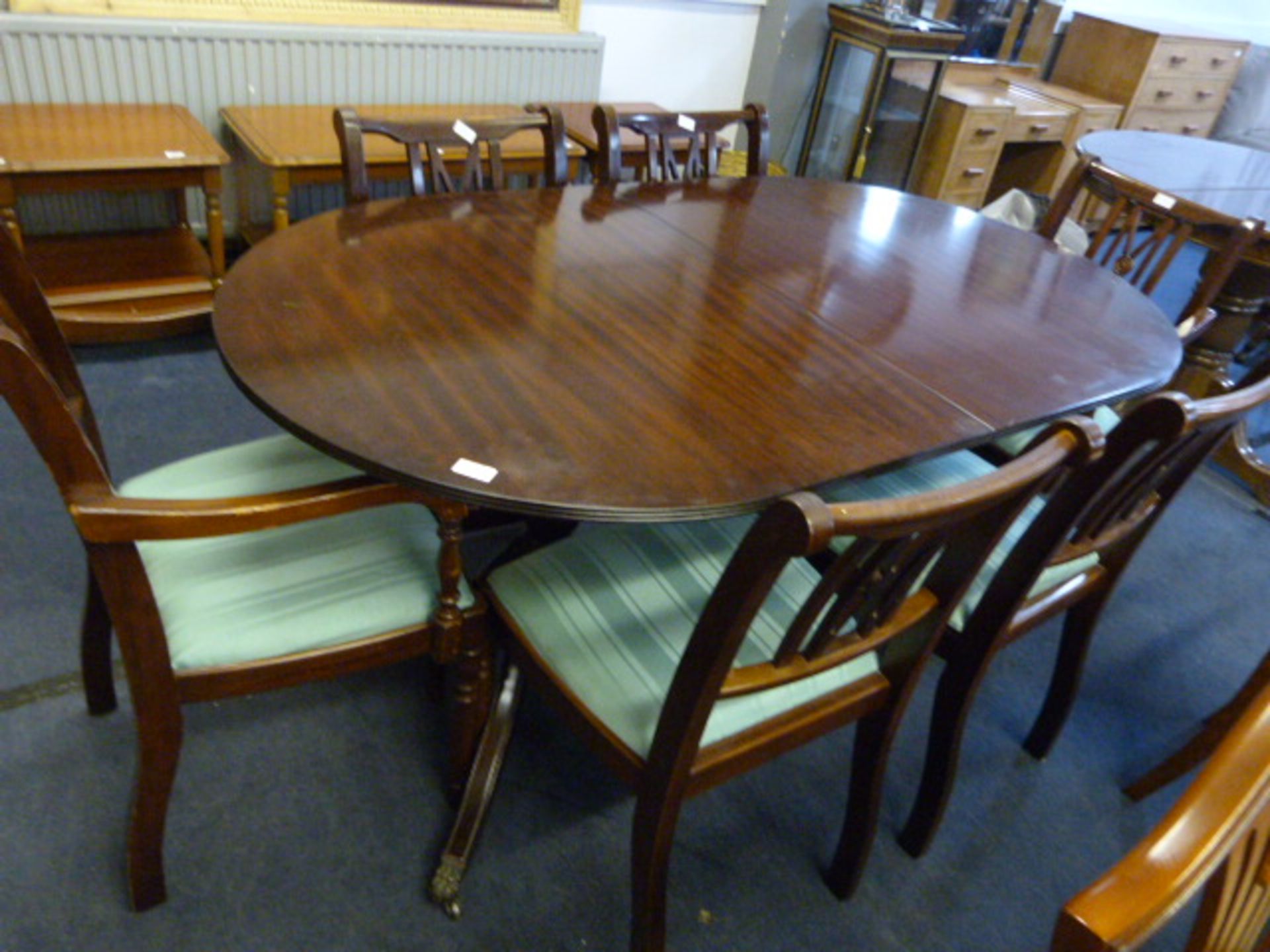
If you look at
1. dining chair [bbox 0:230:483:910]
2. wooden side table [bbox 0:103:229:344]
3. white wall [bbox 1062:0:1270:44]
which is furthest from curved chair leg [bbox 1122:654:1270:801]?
white wall [bbox 1062:0:1270:44]

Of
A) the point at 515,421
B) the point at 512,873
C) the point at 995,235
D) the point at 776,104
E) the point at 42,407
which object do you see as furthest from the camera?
the point at 776,104

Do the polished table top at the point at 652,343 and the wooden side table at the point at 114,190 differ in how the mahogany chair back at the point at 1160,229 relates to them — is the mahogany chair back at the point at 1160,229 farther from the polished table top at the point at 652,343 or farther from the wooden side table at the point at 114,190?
the wooden side table at the point at 114,190

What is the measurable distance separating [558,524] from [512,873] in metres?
0.56

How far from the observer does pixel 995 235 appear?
200cm

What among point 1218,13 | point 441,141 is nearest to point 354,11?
point 441,141

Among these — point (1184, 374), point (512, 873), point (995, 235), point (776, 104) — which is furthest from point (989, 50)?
point (512, 873)

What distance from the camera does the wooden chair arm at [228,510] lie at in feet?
2.95

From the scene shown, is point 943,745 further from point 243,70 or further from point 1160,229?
point 243,70

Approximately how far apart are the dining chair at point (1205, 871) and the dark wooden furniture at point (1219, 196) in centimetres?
213

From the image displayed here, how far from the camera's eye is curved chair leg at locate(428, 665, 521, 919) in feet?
4.23

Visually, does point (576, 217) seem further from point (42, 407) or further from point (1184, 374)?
point (1184, 374)

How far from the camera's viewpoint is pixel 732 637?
0.88 meters

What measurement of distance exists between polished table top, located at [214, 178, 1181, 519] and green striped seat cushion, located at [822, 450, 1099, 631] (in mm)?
189

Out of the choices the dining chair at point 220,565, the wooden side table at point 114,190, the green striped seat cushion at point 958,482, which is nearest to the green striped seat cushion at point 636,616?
the dining chair at point 220,565
